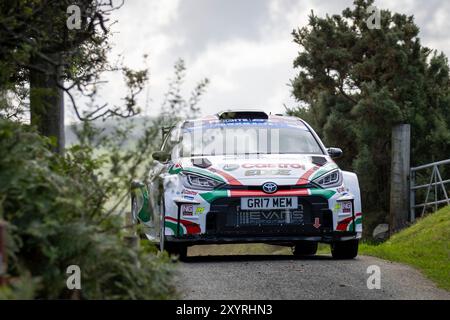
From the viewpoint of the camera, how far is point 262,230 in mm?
12641

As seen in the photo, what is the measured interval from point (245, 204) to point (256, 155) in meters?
0.94

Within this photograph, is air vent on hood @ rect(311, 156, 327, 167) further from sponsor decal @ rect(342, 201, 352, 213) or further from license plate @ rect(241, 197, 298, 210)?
license plate @ rect(241, 197, 298, 210)


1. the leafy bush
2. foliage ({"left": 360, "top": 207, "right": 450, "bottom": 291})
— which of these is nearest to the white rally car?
foliage ({"left": 360, "top": 207, "right": 450, "bottom": 291})

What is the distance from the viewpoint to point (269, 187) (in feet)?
41.4

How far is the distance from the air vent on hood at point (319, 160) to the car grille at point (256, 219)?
596 mm

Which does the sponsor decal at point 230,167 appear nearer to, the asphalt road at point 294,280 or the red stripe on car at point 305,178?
the red stripe on car at point 305,178

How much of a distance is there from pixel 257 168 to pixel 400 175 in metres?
14.5

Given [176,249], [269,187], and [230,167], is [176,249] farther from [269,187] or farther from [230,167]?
[269,187]

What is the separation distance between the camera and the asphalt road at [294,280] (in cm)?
966

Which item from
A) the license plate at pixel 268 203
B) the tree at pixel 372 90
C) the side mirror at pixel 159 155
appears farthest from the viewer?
the tree at pixel 372 90

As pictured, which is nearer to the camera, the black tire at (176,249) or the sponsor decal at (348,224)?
the sponsor decal at (348,224)

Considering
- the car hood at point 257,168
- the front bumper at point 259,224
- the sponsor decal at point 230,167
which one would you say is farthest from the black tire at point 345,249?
the sponsor decal at point 230,167

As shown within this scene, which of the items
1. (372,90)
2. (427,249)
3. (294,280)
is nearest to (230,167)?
(294,280)

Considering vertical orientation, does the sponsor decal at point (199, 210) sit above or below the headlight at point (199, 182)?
below
